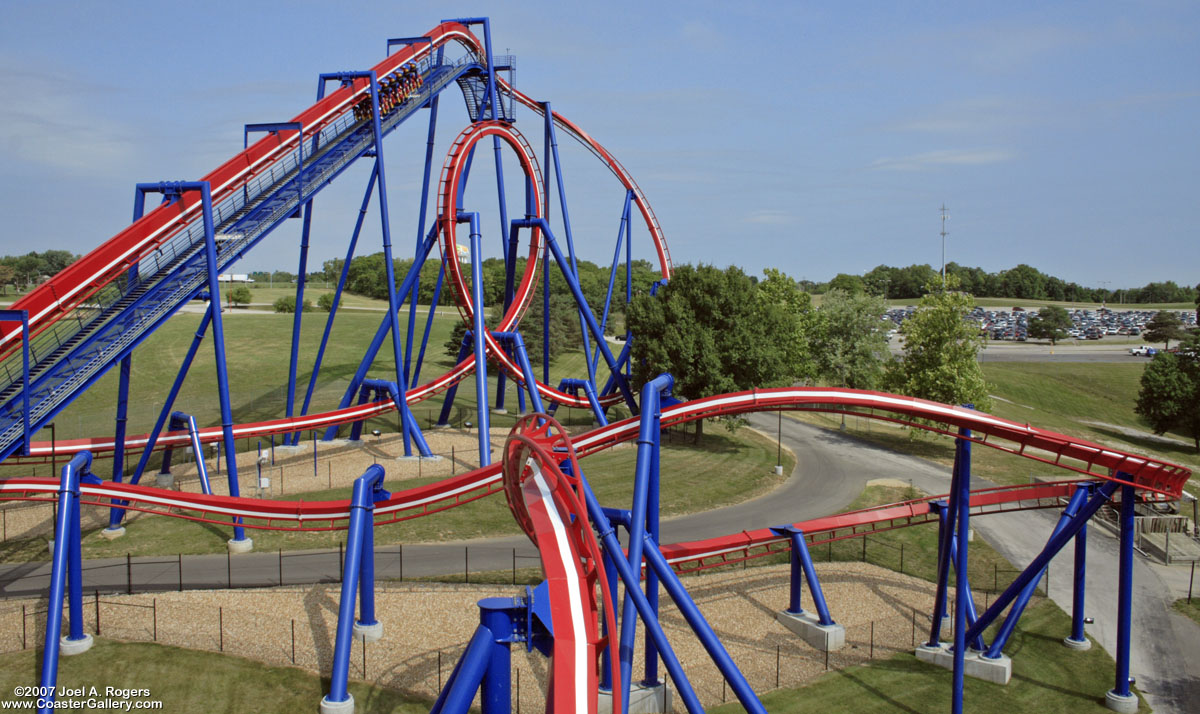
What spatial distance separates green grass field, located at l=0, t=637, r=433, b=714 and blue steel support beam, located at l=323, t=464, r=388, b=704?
635mm

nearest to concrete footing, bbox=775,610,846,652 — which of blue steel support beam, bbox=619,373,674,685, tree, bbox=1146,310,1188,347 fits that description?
blue steel support beam, bbox=619,373,674,685

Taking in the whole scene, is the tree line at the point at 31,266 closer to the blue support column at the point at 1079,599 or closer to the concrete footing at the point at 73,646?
the concrete footing at the point at 73,646

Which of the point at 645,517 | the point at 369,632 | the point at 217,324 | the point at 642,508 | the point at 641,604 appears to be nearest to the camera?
the point at 641,604

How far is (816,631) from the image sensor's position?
19922 mm

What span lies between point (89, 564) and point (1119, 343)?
121 metres

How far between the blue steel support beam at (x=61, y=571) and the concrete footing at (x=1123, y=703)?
21048 mm

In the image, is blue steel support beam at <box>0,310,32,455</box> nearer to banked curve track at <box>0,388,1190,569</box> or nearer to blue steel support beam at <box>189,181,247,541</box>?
banked curve track at <box>0,388,1190,569</box>

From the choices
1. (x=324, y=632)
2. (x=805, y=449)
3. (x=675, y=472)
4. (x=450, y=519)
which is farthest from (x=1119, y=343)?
(x=324, y=632)

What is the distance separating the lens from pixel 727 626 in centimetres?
2077

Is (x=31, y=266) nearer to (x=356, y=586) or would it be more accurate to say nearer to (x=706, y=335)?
(x=706, y=335)

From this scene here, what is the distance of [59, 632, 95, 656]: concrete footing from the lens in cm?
1761

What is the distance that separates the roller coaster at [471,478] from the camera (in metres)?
12.3

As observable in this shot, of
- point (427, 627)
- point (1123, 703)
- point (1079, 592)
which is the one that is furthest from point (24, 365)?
point (1079, 592)

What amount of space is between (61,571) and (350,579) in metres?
5.92
